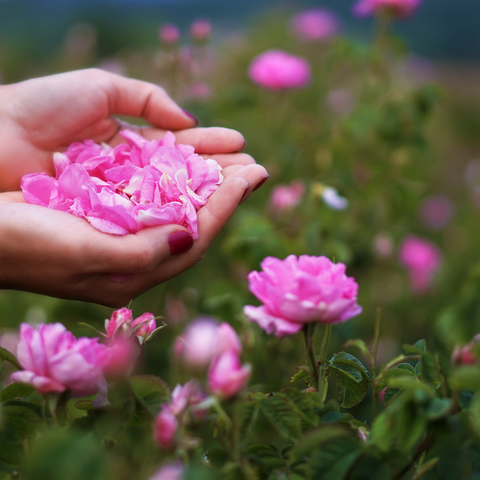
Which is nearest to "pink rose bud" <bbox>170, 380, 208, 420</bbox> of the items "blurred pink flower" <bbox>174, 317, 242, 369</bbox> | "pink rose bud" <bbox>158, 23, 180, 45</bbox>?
"blurred pink flower" <bbox>174, 317, 242, 369</bbox>

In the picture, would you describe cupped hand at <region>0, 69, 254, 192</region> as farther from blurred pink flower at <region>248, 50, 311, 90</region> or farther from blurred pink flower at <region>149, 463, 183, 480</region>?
blurred pink flower at <region>248, 50, 311, 90</region>

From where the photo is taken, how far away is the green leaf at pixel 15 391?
675 millimetres

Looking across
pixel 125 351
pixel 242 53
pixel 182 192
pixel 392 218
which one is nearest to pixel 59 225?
pixel 182 192

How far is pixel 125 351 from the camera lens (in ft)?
1.78

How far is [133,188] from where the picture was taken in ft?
3.60

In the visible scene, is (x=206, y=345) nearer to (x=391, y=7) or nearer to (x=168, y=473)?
(x=168, y=473)

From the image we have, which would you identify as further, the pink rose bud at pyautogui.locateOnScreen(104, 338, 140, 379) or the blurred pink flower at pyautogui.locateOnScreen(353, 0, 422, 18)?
the blurred pink flower at pyautogui.locateOnScreen(353, 0, 422, 18)

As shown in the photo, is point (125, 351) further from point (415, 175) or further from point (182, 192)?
point (415, 175)

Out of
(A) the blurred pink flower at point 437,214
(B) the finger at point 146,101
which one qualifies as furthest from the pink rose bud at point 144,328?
(A) the blurred pink flower at point 437,214

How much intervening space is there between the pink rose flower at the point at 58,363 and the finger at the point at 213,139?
78 centimetres

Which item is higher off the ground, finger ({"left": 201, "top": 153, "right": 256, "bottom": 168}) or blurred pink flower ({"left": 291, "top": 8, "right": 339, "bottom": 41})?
finger ({"left": 201, "top": 153, "right": 256, "bottom": 168})

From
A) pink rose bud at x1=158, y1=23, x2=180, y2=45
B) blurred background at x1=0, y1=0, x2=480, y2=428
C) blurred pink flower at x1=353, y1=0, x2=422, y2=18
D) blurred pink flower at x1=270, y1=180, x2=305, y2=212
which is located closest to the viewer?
blurred background at x1=0, y1=0, x2=480, y2=428

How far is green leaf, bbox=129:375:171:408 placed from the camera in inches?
24.8

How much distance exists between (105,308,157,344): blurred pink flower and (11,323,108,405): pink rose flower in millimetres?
87
